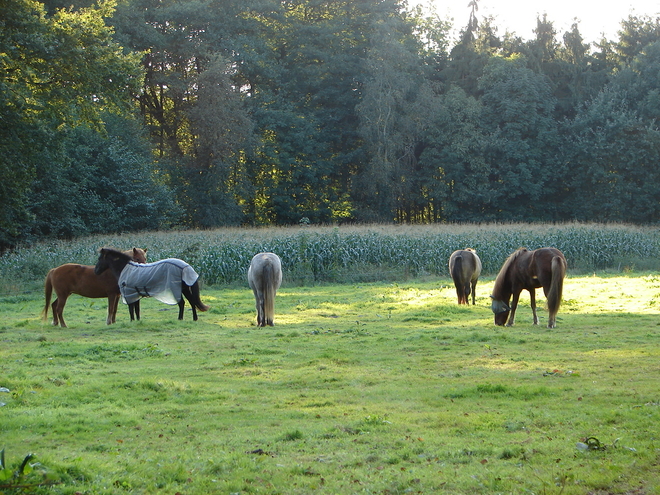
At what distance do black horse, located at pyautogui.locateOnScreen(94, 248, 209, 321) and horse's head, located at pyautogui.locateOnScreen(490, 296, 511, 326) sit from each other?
6315mm

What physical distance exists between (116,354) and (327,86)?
47.5 metres

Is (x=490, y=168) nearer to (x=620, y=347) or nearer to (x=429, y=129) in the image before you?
(x=429, y=129)

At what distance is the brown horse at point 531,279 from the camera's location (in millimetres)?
12023

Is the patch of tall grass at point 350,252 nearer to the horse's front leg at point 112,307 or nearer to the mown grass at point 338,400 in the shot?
the mown grass at point 338,400

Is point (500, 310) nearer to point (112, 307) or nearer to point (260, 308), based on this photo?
point (260, 308)

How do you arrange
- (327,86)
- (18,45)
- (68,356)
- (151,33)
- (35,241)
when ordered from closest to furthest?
1. (68,356)
2. (18,45)
3. (35,241)
4. (151,33)
5. (327,86)

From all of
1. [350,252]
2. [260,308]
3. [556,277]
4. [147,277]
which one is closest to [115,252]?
[147,277]

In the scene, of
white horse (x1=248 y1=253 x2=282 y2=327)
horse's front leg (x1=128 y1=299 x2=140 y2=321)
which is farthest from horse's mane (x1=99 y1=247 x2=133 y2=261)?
white horse (x1=248 y1=253 x2=282 y2=327)

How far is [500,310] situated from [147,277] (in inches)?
284

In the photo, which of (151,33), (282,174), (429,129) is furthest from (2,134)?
(429,129)

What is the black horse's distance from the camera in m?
13.9

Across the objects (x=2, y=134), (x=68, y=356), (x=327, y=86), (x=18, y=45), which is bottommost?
(x=68, y=356)

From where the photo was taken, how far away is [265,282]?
1358 cm

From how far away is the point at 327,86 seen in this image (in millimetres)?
55375
